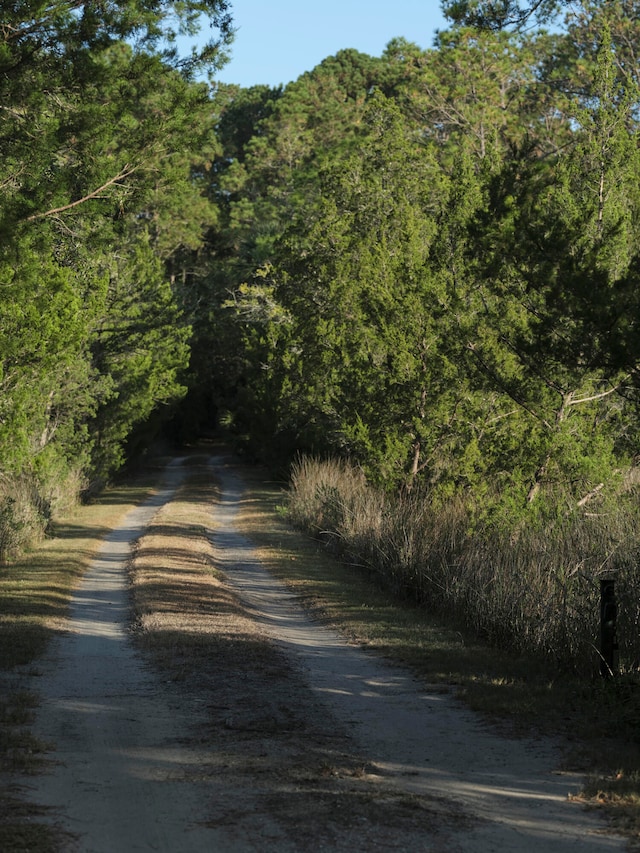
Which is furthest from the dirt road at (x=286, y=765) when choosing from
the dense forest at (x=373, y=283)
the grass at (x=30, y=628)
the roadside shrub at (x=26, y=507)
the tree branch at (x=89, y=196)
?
the roadside shrub at (x=26, y=507)

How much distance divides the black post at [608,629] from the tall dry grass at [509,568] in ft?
1.27

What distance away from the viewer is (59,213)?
37.0 feet

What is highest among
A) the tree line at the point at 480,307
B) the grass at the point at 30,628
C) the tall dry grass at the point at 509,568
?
the tree line at the point at 480,307

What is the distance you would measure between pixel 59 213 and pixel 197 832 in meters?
7.43

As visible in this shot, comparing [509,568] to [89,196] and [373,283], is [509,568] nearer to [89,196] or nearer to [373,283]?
[89,196]

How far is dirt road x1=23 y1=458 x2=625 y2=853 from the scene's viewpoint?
5504 millimetres

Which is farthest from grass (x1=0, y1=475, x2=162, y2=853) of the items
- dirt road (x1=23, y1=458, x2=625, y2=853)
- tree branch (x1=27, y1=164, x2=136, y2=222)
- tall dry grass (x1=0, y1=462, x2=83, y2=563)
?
tree branch (x1=27, y1=164, x2=136, y2=222)

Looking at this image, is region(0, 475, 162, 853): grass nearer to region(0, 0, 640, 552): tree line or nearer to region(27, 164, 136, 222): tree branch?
region(0, 0, 640, 552): tree line

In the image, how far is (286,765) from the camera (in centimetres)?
671

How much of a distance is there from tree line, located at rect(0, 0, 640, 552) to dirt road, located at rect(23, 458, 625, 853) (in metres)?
3.61

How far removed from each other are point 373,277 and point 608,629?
44.7 ft

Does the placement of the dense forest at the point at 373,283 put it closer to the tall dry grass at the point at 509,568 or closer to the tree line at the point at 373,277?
the tree line at the point at 373,277

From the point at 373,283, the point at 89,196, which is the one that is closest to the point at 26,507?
the point at 373,283

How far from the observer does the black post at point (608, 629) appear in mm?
8742
